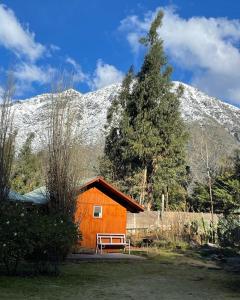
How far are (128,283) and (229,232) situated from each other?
1207cm

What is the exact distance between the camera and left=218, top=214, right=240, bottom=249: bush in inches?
873

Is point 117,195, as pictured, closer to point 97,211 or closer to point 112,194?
point 112,194

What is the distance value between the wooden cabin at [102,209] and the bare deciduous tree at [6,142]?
7689mm

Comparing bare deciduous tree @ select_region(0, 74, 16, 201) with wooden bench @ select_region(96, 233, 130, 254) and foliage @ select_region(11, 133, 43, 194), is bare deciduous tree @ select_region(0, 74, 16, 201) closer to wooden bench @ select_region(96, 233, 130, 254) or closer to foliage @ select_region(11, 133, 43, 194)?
wooden bench @ select_region(96, 233, 130, 254)

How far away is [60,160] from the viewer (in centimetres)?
1494

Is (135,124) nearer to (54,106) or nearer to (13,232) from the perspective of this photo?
(54,106)

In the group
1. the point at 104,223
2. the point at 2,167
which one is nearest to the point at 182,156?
the point at 104,223

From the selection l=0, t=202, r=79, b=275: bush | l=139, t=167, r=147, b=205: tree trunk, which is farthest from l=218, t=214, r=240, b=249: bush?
l=0, t=202, r=79, b=275: bush

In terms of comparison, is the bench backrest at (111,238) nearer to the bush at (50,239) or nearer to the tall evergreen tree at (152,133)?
the bush at (50,239)

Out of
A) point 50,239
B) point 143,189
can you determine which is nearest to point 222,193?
point 143,189

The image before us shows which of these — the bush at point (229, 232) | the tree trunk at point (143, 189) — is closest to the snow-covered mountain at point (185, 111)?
the tree trunk at point (143, 189)

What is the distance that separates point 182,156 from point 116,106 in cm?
Answer: 705

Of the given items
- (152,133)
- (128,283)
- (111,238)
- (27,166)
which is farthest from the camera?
(27,166)

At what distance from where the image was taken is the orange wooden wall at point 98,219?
21.4 m
